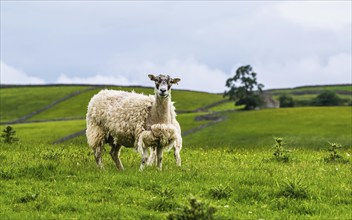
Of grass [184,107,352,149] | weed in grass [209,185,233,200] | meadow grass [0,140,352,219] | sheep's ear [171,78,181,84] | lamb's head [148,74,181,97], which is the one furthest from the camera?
grass [184,107,352,149]

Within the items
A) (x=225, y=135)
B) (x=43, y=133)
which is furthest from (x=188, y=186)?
(x=43, y=133)

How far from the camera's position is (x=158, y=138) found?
1510 cm

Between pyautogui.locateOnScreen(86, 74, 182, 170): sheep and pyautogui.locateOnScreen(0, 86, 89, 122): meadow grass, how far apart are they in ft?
334

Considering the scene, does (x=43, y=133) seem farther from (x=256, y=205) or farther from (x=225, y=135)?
(x=256, y=205)

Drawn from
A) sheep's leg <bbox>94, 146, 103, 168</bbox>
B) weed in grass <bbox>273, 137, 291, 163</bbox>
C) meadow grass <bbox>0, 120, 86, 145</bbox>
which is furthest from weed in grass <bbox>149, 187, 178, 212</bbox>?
meadow grass <bbox>0, 120, 86, 145</bbox>

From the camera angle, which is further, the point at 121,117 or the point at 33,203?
the point at 121,117

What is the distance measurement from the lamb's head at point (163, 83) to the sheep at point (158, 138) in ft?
3.57

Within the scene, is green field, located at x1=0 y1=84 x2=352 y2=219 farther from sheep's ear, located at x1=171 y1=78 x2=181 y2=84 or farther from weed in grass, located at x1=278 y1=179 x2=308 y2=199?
sheep's ear, located at x1=171 y1=78 x2=181 y2=84

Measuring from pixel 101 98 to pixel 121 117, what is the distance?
151cm

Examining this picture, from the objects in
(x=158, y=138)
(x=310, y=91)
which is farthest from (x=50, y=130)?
(x=310, y=91)

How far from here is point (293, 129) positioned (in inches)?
2773

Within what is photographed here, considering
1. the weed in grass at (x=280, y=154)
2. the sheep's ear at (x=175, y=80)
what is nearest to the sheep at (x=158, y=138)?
the sheep's ear at (x=175, y=80)

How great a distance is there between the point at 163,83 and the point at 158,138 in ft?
5.92

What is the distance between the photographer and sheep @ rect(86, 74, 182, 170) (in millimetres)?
15289
